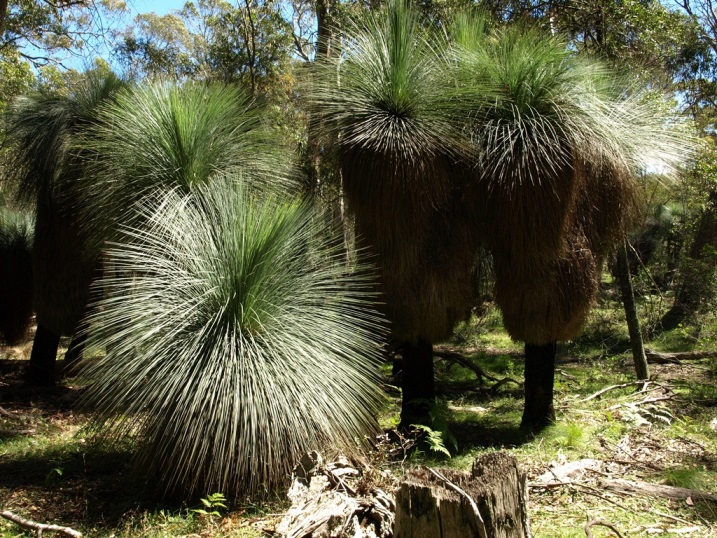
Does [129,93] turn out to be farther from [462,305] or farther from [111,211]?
[462,305]

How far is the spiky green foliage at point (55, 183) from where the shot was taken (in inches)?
326

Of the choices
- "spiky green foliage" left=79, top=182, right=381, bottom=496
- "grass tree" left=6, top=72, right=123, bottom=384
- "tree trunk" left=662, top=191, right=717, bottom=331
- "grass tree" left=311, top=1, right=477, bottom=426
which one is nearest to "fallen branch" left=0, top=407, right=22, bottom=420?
"grass tree" left=6, top=72, right=123, bottom=384

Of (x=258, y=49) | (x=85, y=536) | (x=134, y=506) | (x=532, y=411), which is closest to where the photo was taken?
(x=85, y=536)

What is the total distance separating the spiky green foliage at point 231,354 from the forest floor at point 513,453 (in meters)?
0.40

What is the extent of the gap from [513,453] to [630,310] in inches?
153

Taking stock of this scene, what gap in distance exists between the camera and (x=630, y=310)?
8.99 metres

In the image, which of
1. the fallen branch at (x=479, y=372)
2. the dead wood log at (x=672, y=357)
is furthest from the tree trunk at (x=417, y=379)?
the dead wood log at (x=672, y=357)

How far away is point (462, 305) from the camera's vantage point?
6.53 metres

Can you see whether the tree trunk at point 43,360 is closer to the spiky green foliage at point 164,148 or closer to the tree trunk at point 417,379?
the spiky green foliage at point 164,148

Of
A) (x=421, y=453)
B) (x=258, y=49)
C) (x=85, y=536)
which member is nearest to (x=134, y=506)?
(x=85, y=536)

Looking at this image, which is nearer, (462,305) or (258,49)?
(462,305)

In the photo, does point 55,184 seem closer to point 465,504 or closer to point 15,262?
point 15,262

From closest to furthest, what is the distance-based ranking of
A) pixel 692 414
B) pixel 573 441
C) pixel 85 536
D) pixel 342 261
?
pixel 85 536, pixel 342 261, pixel 573 441, pixel 692 414

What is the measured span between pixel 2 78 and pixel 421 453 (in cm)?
1405
